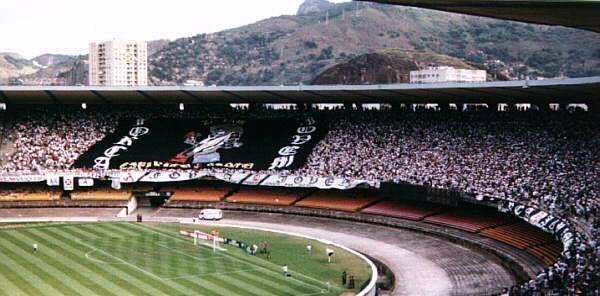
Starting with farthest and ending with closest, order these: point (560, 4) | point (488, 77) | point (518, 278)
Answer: point (488, 77)
point (518, 278)
point (560, 4)

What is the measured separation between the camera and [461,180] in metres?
53.5

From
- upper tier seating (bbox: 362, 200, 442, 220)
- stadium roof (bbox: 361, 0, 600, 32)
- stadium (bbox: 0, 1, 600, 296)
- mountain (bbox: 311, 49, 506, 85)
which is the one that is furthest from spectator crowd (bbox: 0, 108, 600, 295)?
mountain (bbox: 311, 49, 506, 85)

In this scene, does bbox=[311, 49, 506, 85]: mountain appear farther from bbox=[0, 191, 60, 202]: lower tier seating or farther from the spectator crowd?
bbox=[0, 191, 60, 202]: lower tier seating

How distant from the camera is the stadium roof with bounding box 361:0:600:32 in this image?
10992mm

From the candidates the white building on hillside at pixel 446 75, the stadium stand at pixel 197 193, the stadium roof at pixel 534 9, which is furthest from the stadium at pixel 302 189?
the white building on hillside at pixel 446 75

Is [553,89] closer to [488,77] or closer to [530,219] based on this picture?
[530,219]

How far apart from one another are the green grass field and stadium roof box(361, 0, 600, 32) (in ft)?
77.6

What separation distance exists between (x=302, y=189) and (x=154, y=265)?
86.0 ft

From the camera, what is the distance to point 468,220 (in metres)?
52.3

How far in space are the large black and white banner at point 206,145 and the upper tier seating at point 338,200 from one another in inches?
138

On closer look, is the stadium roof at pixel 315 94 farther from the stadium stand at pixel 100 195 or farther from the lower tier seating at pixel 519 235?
the lower tier seating at pixel 519 235

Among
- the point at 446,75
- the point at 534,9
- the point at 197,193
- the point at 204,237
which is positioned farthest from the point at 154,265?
the point at 446,75

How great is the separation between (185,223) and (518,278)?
2801 centimetres

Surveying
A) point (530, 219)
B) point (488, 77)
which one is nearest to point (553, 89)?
point (530, 219)
